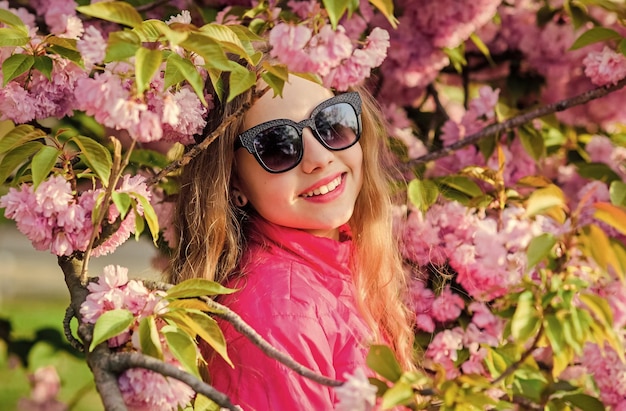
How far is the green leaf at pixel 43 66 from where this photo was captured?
194 cm

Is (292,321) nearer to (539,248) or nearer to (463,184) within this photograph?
(539,248)

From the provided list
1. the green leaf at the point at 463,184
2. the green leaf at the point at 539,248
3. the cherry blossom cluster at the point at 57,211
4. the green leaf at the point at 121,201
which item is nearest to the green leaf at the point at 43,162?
the cherry blossom cluster at the point at 57,211

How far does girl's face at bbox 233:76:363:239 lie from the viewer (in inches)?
85.3

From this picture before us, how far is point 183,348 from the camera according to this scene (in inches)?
63.2

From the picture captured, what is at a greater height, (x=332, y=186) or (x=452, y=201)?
(x=332, y=186)

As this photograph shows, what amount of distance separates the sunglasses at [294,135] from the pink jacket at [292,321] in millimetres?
187

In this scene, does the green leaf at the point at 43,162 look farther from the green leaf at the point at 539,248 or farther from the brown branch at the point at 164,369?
the green leaf at the point at 539,248

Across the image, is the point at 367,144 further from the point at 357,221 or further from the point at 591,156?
the point at 591,156

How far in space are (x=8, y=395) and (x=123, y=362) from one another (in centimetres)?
468

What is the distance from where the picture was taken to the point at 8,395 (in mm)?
5969

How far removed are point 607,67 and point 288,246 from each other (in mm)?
969

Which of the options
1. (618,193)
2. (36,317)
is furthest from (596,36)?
(36,317)

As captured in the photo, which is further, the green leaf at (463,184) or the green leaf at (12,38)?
the green leaf at (463,184)

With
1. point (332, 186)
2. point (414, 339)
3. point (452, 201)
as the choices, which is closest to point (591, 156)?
point (452, 201)
